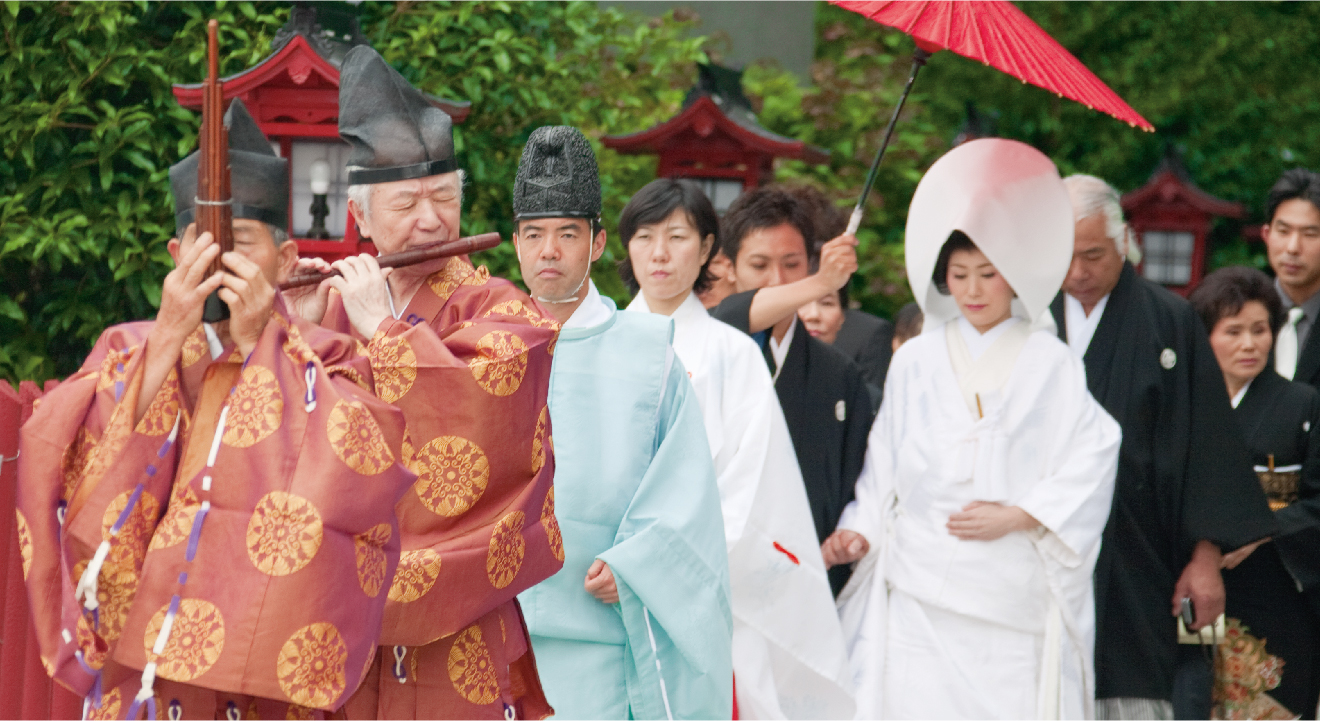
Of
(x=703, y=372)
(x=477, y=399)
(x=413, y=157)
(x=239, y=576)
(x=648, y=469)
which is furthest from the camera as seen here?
(x=703, y=372)

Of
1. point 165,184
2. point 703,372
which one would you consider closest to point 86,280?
point 165,184

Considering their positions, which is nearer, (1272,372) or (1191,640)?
(1191,640)

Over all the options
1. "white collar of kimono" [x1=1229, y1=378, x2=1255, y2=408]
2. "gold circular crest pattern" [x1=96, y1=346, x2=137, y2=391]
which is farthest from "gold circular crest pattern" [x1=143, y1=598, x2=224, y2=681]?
"white collar of kimono" [x1=1229, y1=378, x2=1255, y2=408]

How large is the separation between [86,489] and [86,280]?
111 inches

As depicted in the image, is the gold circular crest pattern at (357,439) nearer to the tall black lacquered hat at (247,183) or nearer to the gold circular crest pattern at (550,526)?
the tall black lacquered hat at (247,183)

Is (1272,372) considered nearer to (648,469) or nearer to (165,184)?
(648,469)

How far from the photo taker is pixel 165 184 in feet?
15.3

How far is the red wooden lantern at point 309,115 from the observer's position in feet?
15.0

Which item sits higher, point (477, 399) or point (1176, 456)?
point (477, 399)

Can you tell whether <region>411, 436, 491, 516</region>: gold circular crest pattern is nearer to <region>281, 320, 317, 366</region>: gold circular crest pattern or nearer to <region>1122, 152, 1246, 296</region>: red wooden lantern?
<region>281, 320, 317, 366</region>: gold circular crest pattern

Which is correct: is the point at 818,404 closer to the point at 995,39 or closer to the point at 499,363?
the point at 995,39

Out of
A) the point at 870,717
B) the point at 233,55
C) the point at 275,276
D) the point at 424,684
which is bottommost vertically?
the point at 870,717

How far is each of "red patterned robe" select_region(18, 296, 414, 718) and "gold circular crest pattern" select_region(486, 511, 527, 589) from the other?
1.13ft

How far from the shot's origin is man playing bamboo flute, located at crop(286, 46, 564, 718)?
2.48 m
